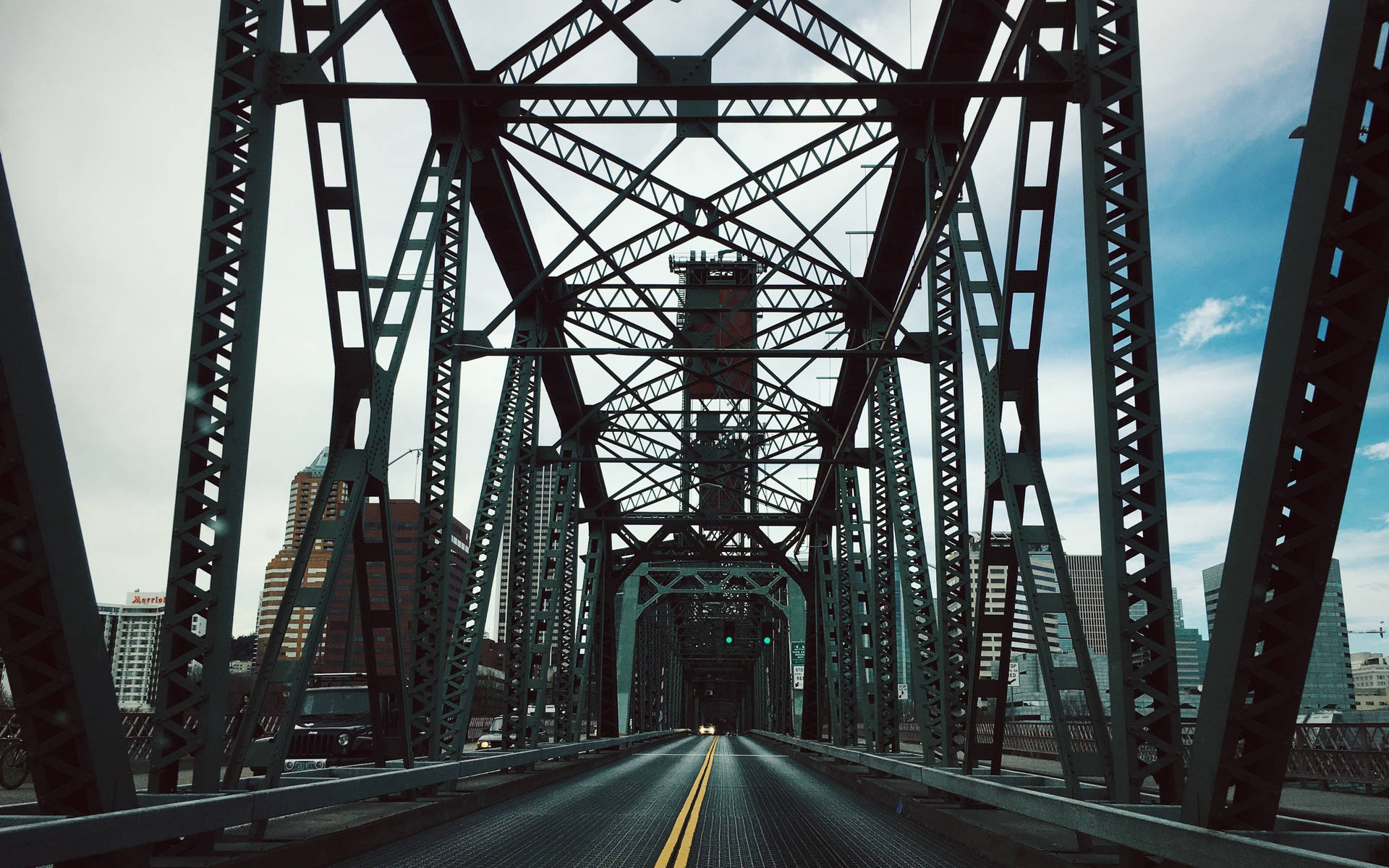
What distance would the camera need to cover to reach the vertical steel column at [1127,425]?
25.2 feet

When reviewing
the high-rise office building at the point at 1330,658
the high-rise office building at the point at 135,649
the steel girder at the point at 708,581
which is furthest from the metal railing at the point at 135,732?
the high-rise office building at the point at 1330,658

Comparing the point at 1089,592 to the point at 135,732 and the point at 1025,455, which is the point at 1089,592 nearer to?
the point at 135,732

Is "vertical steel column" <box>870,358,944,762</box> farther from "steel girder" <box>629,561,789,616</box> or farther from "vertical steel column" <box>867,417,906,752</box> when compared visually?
"steel girder" <box>629,561,789,616</box>

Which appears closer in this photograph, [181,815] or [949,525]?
[181,815]

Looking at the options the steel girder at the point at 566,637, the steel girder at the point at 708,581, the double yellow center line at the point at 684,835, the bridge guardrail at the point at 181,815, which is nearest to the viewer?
the bridge guardrail at the point at 181,815

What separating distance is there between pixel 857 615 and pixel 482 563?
11.5 m

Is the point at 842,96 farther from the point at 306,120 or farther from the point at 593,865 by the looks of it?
the point at 593,865

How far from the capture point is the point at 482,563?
16375 mm

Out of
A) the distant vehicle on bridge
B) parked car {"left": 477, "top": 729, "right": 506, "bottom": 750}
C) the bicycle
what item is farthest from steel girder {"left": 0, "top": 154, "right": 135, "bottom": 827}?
parked car {"left": 477, "top": 729, "right": 506, "bottom": 750}

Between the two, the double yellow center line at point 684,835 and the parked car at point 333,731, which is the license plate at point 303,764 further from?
the double yellow center line at point 684,835

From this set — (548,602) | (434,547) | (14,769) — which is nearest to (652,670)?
(548,602)

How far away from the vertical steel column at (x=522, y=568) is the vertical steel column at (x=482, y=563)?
3.15 ft

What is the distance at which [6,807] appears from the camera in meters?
5.98

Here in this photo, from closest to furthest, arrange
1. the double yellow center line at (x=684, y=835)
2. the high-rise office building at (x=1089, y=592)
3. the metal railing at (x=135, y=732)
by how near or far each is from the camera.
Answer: the double yellow center line at (x=684, y=835) → the metal railing at (x=135, y=732) → the high-rise office building at (x=1089, y=592)
